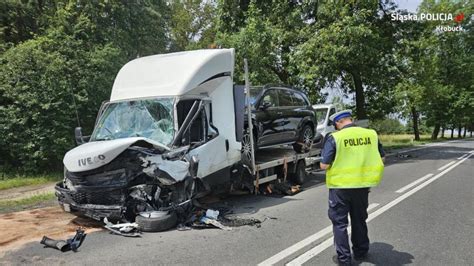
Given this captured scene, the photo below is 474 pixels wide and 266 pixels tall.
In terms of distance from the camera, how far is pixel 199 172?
23.4 ft

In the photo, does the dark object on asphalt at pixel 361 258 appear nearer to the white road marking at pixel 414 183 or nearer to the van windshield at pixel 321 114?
the white road marking at pixel 414 183

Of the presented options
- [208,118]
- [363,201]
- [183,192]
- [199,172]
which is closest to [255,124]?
[208,118]

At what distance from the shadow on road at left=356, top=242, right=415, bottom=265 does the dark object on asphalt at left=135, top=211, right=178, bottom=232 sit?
2.95 meters

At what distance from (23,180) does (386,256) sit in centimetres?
1213

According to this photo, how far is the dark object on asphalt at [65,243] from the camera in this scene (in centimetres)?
555

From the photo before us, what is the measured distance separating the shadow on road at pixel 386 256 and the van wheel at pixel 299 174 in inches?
213

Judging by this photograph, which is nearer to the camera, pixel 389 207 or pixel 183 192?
pixel 183 192

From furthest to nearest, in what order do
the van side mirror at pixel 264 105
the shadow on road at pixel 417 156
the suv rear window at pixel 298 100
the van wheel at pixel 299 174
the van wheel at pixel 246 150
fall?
the shadow on road at pixel 417 156 → the suv rear window at pixel 298 100 → the van wheel at pixel 299 174 → the van side mirror at pixel 264 105 → the van wheel at pixel 246 150

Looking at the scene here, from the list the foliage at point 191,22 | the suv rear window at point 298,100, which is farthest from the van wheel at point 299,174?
the foliage at point 191,22

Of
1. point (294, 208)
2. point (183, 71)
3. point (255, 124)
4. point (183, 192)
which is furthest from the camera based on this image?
point (255, 124)

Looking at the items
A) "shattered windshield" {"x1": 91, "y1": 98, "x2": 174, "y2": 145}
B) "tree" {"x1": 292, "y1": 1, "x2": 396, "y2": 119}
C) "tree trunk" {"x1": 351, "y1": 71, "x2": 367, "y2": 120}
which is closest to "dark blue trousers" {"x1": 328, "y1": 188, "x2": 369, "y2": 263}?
"shattered windshield" {"x1": 91, "y1": 98, "x2": 174, "y2": 145}

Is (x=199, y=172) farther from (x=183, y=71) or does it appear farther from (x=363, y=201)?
(x=363, y=201)

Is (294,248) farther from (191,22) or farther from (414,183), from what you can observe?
(191,22)

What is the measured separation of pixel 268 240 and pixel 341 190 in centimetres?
169
